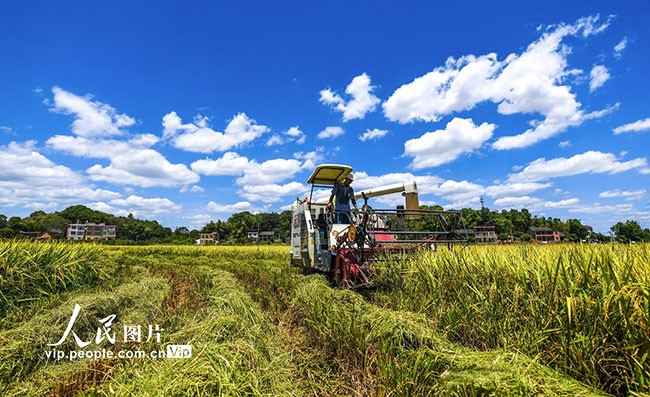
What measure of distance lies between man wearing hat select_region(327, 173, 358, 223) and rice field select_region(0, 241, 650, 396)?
112 inches

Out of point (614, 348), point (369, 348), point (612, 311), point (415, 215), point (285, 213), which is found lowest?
point (369, 348)

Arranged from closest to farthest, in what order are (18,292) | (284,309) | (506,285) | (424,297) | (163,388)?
(163,388) < (506,285) < (424,297) < (18,292) < (284,309)

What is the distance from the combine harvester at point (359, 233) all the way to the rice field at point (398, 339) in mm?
891

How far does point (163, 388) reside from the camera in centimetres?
229

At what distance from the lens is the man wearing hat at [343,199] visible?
8.26 meters

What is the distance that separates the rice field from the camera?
2.46 metres

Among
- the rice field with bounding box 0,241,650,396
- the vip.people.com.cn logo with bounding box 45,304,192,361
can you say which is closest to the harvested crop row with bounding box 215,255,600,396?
the rice field with bounding box 0,241,650,396

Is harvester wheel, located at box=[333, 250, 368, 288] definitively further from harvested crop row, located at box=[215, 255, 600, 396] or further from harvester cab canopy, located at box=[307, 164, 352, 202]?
harvester cab canopy, located at box=[307, 164, 352, 202]

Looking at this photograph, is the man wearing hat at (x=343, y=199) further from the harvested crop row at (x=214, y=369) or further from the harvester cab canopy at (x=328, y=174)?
the harvested crop row at (x=214, y=369)

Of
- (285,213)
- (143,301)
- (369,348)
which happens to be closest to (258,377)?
(369,348)

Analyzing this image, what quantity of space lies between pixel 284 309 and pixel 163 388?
400 cm

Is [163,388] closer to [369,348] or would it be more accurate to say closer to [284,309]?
[369,348]

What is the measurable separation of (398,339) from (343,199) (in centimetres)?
541

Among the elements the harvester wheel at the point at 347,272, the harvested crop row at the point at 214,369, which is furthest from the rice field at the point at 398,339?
the harvester wheel at the point at 347,272
